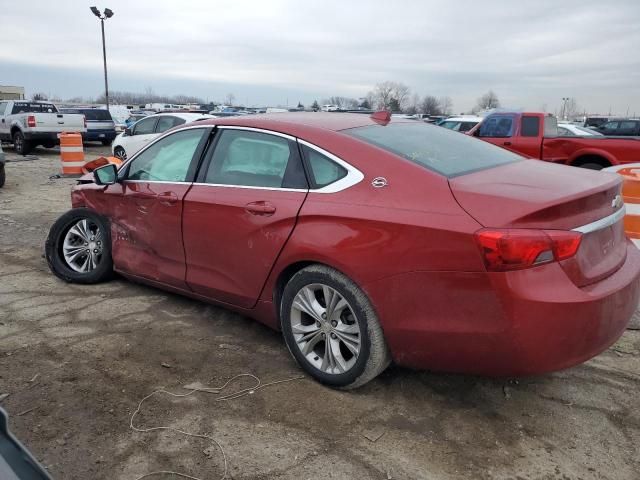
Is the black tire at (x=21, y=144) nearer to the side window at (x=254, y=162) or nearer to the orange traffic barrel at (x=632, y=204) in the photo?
the side window at (x=254, y=162)

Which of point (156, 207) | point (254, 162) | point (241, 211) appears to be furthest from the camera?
point (156, 207)

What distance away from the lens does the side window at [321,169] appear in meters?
3.06

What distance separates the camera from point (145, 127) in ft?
46.2

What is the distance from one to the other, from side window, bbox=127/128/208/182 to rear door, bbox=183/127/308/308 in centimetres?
24

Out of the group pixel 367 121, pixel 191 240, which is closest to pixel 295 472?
pixel 191 240

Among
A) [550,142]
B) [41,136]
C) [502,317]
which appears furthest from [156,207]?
[41,136]

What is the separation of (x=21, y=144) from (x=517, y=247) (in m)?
19.0

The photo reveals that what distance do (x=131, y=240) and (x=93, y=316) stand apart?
0.65m

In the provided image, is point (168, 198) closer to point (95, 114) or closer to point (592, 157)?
point (592, 157)

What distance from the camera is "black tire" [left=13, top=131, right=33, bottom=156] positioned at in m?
17.6

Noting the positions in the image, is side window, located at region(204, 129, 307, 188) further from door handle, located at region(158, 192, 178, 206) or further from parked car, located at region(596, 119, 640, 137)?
parked car, located at region(596, 119, 640, 137)

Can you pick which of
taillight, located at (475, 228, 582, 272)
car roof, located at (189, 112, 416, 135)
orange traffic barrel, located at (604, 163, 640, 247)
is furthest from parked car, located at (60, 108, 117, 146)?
taillight, located at (475, 228, 582, 272)

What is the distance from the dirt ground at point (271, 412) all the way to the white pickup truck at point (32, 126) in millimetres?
15167

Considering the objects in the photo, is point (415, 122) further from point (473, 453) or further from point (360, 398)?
point (473, 453)
